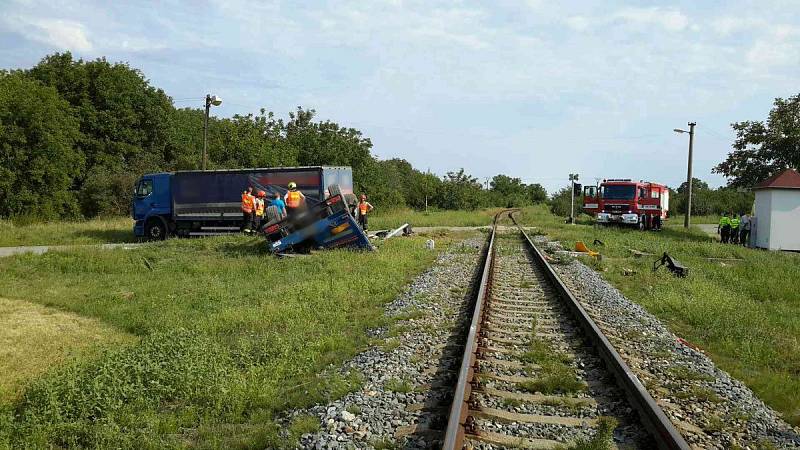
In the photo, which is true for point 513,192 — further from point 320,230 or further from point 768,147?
point 320,230

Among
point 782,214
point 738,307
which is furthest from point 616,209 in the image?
point 738,307

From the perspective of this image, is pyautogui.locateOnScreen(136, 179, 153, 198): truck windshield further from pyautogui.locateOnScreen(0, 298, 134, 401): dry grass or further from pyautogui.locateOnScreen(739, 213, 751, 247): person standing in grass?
pyautogui.locateOnScreen(739, 213, 751, 247): person standing in grass

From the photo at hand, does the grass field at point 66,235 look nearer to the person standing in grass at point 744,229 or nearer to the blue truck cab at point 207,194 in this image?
the blue truck cab at point 207,194

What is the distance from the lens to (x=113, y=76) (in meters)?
48.7

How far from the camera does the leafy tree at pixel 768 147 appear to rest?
119 feet

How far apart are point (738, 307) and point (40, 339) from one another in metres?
10.4

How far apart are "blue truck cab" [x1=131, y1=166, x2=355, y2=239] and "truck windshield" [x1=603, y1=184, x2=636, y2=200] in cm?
1521

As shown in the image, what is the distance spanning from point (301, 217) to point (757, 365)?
11.4 metres

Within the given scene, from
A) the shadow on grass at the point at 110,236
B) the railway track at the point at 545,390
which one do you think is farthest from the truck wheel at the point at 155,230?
the railway track at the point at 545,390

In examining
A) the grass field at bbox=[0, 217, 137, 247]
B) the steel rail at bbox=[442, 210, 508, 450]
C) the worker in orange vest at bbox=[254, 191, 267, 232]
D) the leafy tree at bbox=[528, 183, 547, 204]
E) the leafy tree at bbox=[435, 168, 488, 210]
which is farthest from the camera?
the leafy tree at bbox=[528, 183, 547, 204]

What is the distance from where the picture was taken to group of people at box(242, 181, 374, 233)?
16.9 m

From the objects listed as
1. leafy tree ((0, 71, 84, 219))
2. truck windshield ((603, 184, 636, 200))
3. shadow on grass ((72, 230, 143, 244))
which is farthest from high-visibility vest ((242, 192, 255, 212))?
leafy tree ((0, 71, 84, 219))

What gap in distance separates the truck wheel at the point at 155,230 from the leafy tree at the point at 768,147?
32596 millimetres

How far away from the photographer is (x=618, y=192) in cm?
3375
